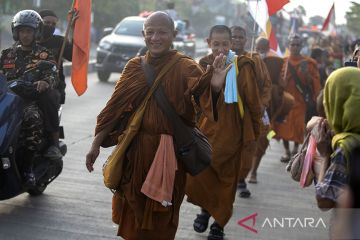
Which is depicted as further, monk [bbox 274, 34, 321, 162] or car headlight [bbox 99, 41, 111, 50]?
car headlight [bbox 99, 41, 111, 50]

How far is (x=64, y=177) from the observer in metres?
8.21

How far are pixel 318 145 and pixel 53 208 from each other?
354 centimetres

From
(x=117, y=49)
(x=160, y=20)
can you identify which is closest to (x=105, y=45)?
(x=117, y=49)

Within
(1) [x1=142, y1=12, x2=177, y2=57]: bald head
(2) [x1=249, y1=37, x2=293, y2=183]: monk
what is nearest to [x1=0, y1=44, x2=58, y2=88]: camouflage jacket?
(1) [x1=142, y1=12, x2=177, y2=57]: bald head

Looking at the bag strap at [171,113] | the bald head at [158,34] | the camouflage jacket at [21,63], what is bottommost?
the camouflage jacket at [21,63]

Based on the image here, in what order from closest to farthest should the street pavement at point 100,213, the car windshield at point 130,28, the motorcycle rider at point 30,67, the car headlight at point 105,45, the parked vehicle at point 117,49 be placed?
1. the street pavement at point 100,213
2. the motorcycle rider at point 30,67
3. the parked vehicle at point 117,49
4. the car headlight at point 105,45
5. the car windshield at point 130,28

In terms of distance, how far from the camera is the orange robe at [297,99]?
11.3 m

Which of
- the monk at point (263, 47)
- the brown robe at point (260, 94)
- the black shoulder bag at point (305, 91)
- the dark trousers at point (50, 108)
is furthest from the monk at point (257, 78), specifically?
the black shoulder bag at point (305, 91)

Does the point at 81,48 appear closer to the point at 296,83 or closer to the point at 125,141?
the point at 125,141

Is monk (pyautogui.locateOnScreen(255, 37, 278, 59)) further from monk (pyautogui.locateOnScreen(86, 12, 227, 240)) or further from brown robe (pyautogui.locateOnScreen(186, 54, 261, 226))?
monk (pyautogui.locateOnScreen(86, 12, 227, 240))

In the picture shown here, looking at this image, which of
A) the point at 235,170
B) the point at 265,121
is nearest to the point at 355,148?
the point at 235,170

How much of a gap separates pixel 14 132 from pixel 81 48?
3.39 ft

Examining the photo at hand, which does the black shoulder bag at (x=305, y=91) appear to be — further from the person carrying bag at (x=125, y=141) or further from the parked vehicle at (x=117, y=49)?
the parked vehicle at (x=117, y=49)

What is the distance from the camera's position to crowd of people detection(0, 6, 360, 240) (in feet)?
11.7
